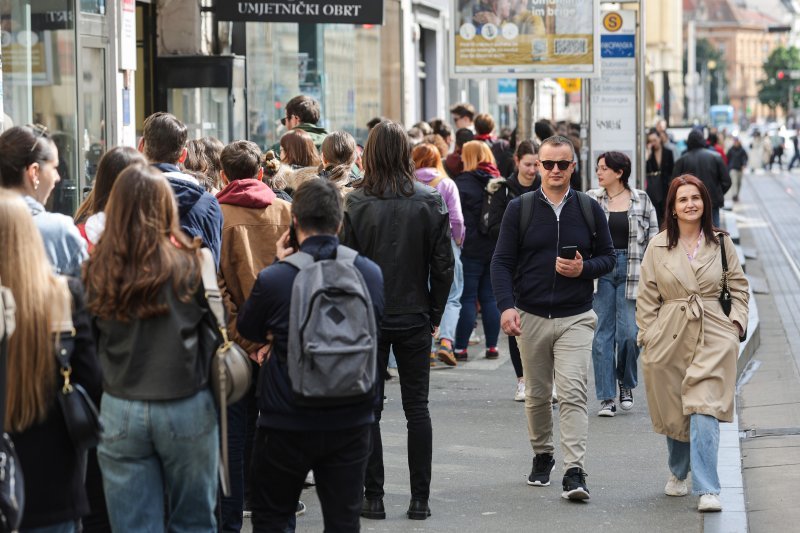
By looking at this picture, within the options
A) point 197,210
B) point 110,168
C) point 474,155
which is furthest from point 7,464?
point 474,155

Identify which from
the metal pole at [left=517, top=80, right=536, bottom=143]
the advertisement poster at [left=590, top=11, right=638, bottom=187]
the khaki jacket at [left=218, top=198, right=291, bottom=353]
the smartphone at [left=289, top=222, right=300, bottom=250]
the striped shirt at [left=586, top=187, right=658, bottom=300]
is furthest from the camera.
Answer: the advertisement poster at [left=590, top=11, right=638, bottom=187]

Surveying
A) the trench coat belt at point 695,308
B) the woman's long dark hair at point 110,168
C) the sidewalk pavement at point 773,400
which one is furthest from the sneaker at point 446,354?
the woman's long dark hair at point 110,168

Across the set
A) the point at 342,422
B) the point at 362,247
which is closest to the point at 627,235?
the point at 362,247

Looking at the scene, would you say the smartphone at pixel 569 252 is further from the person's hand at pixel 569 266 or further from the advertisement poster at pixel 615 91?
the advertisement poster at pixel 615 91

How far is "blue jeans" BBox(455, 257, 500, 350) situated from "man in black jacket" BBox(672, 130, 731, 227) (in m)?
7.00

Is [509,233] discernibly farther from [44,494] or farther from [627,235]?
[44,494]

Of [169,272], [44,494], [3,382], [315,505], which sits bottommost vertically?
[315,505]

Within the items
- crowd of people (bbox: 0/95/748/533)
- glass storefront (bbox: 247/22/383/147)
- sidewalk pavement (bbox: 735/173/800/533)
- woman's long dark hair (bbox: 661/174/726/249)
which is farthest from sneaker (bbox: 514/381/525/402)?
glass storefront (bbox: 247/22/383/147)

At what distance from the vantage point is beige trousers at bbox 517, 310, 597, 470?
23.6ft

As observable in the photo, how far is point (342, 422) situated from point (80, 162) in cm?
759

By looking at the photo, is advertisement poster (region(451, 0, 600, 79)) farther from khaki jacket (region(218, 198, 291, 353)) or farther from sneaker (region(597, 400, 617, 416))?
khaki jacket (region(218, 198, 291, 353))

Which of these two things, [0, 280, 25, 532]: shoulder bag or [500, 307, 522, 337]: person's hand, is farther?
[500, 307, 522, 337]: person's hand

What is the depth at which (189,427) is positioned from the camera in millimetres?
4641

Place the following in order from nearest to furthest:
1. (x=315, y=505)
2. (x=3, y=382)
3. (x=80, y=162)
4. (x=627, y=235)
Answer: (x=3, y=382) → (x=315, y=505) → (x=627, y=235) → (x=80, y=162)
